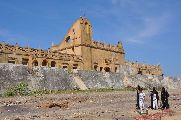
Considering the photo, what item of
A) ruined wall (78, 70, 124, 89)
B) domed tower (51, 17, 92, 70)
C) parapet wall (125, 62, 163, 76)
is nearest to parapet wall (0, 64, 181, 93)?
ruined wall (78, 70, 124, 89)

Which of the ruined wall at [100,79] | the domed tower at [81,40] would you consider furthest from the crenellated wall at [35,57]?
the ruined wall at [100,79]

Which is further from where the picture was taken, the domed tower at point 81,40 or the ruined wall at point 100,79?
the domed tower at point 81,40

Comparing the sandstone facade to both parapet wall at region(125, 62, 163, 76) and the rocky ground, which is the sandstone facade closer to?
parapet wall at region(125, 62, 163, 76)

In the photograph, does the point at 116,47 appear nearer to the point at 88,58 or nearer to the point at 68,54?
the point at 88,58

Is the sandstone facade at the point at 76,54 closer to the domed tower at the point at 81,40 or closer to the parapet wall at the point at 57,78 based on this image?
the domed tower at the point at 81,40

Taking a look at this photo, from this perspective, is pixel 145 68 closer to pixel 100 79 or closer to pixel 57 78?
pixel 100 79

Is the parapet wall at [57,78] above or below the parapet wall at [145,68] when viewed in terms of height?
below

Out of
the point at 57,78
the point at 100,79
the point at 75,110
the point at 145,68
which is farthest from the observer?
the point at 145,68

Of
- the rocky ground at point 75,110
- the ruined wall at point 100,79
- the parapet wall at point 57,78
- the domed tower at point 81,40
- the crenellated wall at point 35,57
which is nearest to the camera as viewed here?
the rocky ground at point 75,110

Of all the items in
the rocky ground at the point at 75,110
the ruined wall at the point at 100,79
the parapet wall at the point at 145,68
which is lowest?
the rocky ground at the point at 75,110

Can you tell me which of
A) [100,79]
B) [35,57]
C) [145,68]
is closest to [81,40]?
[35,57]

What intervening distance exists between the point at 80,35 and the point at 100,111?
33533 millimetres

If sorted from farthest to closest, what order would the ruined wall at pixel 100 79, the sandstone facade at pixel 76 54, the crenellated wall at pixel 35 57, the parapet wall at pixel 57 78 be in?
the sandstone facade at pixel 76 54, the crenellated wall at pixel 35 57, the ruined wall at pixel 100 79, the parapet wall at pixel 57 78

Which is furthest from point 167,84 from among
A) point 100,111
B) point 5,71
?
point 100,111
